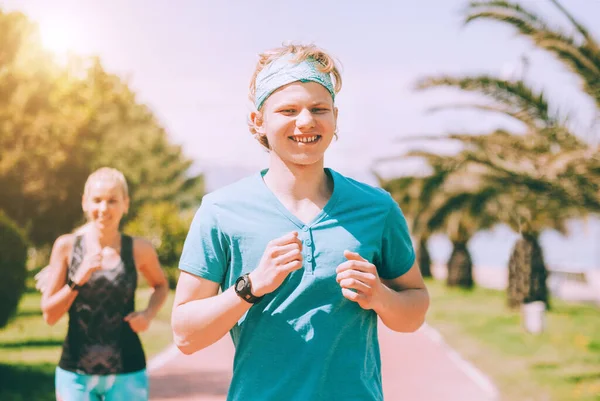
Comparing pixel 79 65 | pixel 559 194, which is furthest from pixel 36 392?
pixel 79 65

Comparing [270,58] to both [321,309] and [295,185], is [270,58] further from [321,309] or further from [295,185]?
[321,309]

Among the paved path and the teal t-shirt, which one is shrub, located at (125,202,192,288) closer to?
the paved path

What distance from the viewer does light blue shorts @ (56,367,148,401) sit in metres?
4.05

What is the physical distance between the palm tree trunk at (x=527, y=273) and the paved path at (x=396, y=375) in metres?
5.59

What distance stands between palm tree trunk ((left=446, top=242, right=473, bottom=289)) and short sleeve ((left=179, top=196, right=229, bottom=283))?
88.9ft

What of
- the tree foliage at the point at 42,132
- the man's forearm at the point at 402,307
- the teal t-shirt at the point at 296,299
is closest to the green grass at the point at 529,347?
the man's forearm at the point at 402,307

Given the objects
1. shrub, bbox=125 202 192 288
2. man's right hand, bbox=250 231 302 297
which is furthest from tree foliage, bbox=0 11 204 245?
man's right hand, bbox=250 231 302 297

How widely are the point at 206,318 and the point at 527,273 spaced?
1761 cm

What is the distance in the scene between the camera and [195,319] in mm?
2246

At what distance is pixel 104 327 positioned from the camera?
4.19 m

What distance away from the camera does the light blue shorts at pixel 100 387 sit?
4051mm

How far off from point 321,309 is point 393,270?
1.06 ft

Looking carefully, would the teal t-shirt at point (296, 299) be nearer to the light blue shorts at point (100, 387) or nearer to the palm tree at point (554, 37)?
the light blue shorts at point (100, 387)

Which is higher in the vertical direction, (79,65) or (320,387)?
(79,65)
